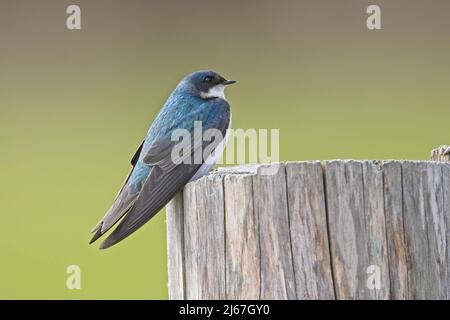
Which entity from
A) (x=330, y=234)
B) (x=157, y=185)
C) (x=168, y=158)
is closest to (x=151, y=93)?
(x=168, y=158)

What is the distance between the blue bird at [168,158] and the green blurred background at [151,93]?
2.67 metres

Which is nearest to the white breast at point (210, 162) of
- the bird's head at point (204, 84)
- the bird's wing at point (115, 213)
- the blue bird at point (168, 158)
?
the blue bird at point (168, 158)

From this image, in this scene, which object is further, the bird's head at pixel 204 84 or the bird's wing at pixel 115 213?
the bird's head at pixel 204 84

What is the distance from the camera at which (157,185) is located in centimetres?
380

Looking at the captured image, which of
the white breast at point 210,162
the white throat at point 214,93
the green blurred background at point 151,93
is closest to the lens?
the white breast at point 210,162

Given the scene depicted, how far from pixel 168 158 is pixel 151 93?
18.1 ft

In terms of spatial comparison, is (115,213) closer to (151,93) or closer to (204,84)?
(204,84)

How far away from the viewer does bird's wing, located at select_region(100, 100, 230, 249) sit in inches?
145

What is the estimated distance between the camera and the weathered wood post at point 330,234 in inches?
111

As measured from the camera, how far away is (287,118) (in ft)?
29.3

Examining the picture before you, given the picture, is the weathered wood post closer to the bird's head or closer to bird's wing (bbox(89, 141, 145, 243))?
bird's wing (bbox(89, 141, 145, 243))

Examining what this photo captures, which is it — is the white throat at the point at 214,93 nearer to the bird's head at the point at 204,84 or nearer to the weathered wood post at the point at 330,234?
the bird's head at the point at 204,84

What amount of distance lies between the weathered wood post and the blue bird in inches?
30.1
